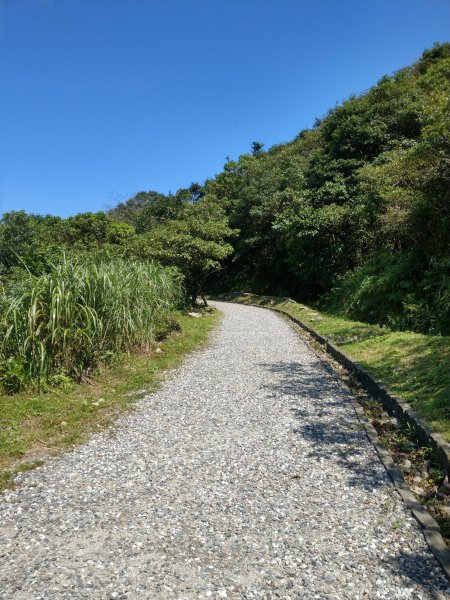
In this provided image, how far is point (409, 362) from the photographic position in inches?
257

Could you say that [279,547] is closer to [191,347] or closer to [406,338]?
[406,338]

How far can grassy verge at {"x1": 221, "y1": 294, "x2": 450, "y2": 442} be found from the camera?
4.70m

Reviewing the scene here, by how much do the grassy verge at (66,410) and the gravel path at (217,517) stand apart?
10.9 inches

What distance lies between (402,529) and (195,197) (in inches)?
1477

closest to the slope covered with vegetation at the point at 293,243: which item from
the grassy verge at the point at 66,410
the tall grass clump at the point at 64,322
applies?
the tall grass clump at the point at 64,322

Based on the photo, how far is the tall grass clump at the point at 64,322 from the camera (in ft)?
19.6

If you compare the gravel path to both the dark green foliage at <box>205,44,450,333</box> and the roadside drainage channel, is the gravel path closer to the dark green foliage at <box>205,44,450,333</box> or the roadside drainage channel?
the roadside drainage channel

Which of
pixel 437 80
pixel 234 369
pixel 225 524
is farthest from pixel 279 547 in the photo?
pixel 437 80

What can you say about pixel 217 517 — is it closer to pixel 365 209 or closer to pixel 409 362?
pixel 409 362

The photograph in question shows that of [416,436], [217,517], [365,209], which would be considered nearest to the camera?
[217,517]

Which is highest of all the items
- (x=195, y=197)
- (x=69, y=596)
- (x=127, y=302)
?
(x=195, y=197)

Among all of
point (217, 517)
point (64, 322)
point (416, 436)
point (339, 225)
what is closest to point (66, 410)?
point (64, 322)

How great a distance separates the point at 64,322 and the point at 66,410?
1560 mm

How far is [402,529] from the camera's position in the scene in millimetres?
2877
